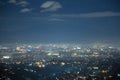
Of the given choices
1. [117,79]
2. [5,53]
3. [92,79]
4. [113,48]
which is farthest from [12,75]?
[113,48]

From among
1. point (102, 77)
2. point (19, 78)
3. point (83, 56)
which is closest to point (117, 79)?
point (102, 77)

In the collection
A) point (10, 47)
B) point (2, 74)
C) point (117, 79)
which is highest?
point (10, 47)

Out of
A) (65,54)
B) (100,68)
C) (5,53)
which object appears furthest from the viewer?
(65,54)

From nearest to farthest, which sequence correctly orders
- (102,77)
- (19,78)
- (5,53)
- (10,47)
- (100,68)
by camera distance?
(19,78), (102,77), (100,68), (5,53), (10,47)

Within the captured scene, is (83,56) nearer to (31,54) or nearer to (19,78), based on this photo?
(31,54)

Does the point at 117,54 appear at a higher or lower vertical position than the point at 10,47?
lower

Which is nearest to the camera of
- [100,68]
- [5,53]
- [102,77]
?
[102,77]

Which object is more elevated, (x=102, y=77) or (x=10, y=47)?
(x=10, y=47)

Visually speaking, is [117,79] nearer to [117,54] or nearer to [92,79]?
A: [92,79]

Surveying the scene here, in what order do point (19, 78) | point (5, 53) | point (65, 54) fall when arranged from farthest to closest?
point (65, 54)
point (5, 53)
point (19, 78)

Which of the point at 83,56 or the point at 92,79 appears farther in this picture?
the point at 83,56
